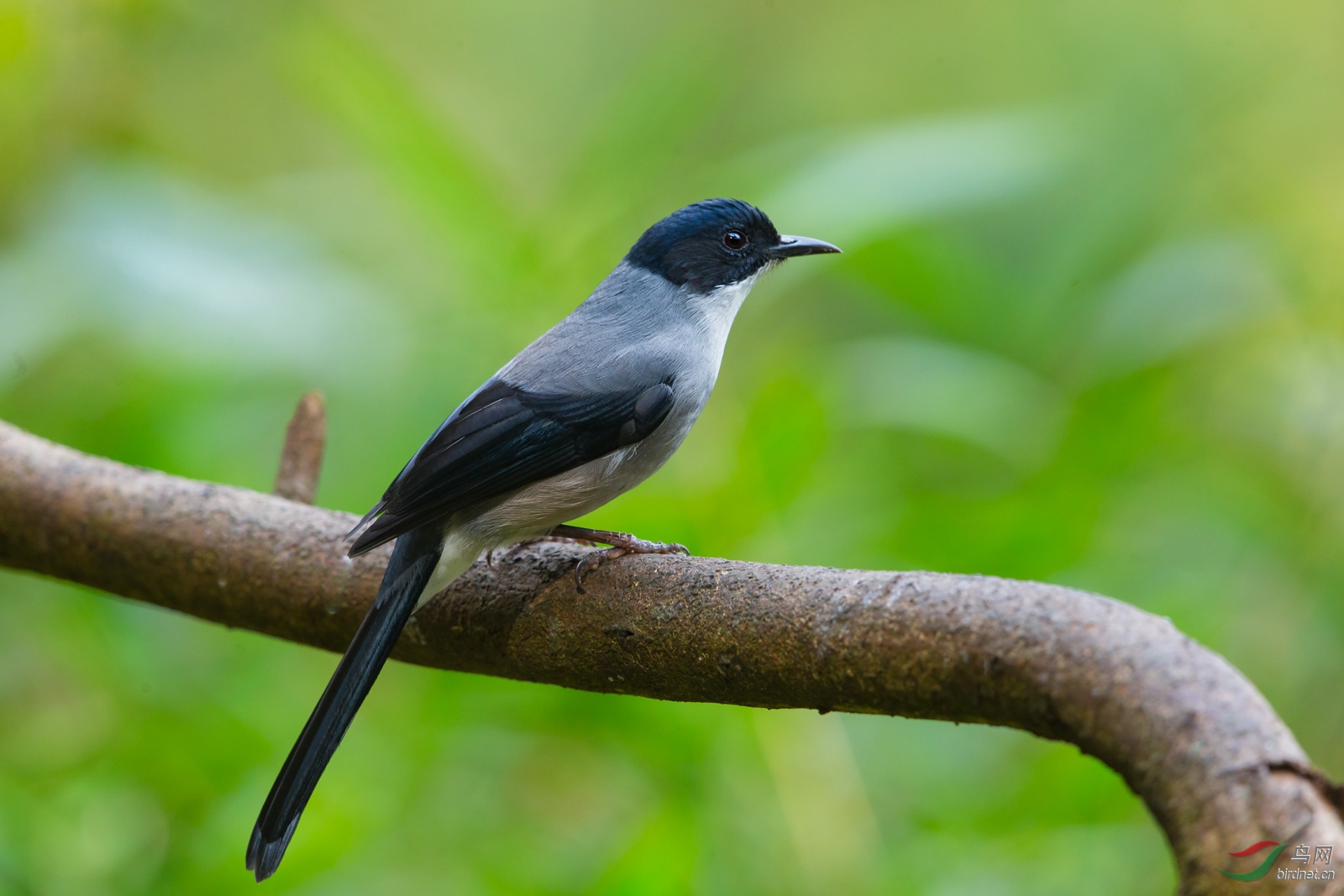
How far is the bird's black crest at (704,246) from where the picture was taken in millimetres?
3582

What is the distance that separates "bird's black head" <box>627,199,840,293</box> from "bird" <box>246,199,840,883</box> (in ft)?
0.11

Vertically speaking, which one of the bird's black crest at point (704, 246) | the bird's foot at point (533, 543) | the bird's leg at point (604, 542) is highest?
the bird's black crest at point (704, 246)

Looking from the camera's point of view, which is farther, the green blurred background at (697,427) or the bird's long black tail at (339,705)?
the green blurred background at (697,427)

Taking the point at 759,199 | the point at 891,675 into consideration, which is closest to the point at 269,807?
the point at 891,675

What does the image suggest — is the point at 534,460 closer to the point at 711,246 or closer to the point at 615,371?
the point at 615,371

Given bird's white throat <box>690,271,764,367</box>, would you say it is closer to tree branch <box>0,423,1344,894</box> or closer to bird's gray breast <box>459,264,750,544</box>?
bird's gray breast <box>459,264,750,544</box>

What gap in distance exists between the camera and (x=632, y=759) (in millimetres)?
3172

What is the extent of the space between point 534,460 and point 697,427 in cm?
124

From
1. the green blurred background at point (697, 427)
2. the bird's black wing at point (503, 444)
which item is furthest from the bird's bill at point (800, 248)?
the bird's black wing at point (503, 444)

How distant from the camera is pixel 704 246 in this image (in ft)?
11.9

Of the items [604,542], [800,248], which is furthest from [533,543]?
[800,248]

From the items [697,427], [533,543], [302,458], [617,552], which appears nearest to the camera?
[617,552]

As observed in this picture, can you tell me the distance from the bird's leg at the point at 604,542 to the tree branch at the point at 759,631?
54 millimetres

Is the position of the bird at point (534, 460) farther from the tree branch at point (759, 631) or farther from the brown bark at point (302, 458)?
the brown bark at point (302, 458)
